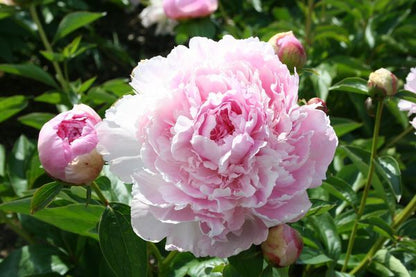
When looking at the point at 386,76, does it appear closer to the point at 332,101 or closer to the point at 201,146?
the point at 201,146

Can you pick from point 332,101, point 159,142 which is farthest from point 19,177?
point 332,101

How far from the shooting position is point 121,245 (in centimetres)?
90

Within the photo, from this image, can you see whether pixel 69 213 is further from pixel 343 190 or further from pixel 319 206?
pixel 343 190

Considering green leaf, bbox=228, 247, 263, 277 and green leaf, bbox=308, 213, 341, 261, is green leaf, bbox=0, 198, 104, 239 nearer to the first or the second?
green leaf, bbox=228, 247, 263, 277

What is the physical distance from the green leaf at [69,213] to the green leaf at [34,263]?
27 centimetres

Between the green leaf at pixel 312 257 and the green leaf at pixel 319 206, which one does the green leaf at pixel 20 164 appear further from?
the green leaf at pixel 319 206

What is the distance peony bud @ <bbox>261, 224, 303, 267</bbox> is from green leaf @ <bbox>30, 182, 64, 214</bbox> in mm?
292

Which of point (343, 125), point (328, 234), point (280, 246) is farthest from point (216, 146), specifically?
point (343, 125)

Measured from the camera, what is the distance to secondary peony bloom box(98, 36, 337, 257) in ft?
2.43

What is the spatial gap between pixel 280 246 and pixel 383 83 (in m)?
0.34

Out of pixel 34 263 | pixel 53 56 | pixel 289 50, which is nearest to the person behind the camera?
pixel 289 50

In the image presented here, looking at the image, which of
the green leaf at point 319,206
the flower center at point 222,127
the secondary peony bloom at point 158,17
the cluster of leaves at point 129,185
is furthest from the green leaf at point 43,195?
the secondary peony bloom at point 158,17

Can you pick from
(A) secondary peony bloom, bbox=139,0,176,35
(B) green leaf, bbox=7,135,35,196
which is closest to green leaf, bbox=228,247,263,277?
(B) green leaf, bbox=7,135,35,196

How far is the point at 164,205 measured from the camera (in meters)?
0.74
